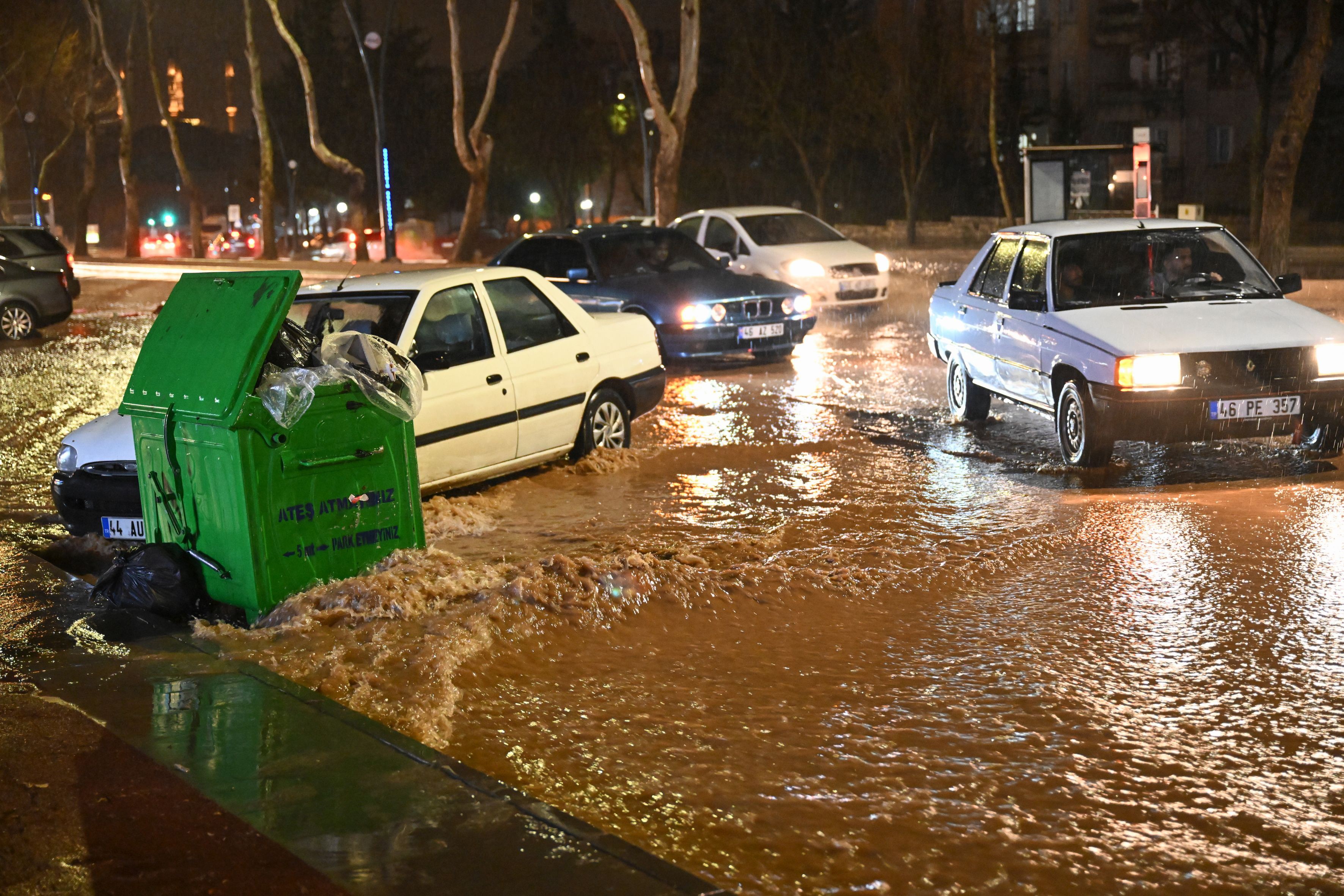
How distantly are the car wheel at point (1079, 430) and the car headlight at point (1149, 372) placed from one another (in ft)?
1.07

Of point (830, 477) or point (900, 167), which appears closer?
point (830, 477)

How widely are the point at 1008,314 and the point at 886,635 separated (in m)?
4.83

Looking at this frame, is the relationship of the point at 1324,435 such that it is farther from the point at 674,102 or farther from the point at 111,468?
the point at 674,102

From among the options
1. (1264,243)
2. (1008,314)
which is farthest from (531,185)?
(1008,314)

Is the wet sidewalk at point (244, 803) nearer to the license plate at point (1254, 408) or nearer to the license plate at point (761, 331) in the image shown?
the license plate at point (1254, 408)

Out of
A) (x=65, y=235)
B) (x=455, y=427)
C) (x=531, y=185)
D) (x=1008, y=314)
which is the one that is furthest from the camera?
(x=65, y=235)

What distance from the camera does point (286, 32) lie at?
43.4 metres

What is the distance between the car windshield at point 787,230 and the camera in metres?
21.1

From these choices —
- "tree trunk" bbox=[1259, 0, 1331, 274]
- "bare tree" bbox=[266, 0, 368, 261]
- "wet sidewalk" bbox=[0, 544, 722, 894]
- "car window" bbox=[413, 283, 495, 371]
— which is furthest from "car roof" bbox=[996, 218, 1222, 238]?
"bare tree" bbox=[266, 0, 368, 261]

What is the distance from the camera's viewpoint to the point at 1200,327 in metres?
9.08

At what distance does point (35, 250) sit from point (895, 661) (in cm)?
2147

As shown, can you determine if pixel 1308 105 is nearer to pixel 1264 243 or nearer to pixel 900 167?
pixel 1264 243

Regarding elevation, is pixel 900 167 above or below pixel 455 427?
above

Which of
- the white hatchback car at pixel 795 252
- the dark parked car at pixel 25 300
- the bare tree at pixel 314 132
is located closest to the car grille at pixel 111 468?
the white hatchback car at pixel 795 252
